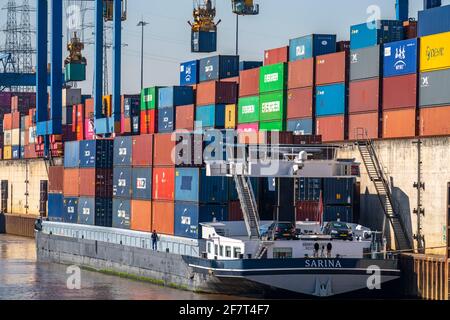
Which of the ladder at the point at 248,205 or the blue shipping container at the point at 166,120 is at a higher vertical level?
the blue shipping container at the point at 166,120

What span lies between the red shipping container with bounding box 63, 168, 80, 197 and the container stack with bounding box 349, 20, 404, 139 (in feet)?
61.8

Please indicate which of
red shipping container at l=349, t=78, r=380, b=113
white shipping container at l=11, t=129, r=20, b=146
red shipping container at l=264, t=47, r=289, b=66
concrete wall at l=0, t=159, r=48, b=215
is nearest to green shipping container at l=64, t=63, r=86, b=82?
concrete wall at l=0, t=159, r=48, b=215

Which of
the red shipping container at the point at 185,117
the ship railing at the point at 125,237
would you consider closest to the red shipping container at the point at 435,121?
the ship railing at the point at 125,237

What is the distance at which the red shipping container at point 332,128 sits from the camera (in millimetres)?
52000

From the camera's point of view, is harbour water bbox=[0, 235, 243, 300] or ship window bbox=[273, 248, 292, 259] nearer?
ship window bbox=[273, 248, 292, 259]

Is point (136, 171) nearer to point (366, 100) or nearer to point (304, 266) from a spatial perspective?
point (366, 100)

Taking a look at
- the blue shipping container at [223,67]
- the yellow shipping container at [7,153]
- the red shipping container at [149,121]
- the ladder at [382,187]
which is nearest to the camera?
the ladder at [382,187]

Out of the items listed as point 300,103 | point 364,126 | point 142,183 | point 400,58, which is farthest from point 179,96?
point 400,58

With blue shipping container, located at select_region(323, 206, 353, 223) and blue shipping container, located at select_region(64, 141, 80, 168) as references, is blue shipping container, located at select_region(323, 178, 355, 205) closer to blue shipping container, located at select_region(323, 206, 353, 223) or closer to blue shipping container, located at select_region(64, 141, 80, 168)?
blue shipping container, located at select_region(323, 206, 353, 223)

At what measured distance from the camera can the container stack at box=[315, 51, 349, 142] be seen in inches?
2055

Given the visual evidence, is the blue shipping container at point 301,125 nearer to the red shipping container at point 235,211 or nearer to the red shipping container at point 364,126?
the red shipping container at point 364,126

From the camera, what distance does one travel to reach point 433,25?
4691cm

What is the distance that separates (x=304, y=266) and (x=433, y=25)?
1264 centimetres

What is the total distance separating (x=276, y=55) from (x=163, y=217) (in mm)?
13249
